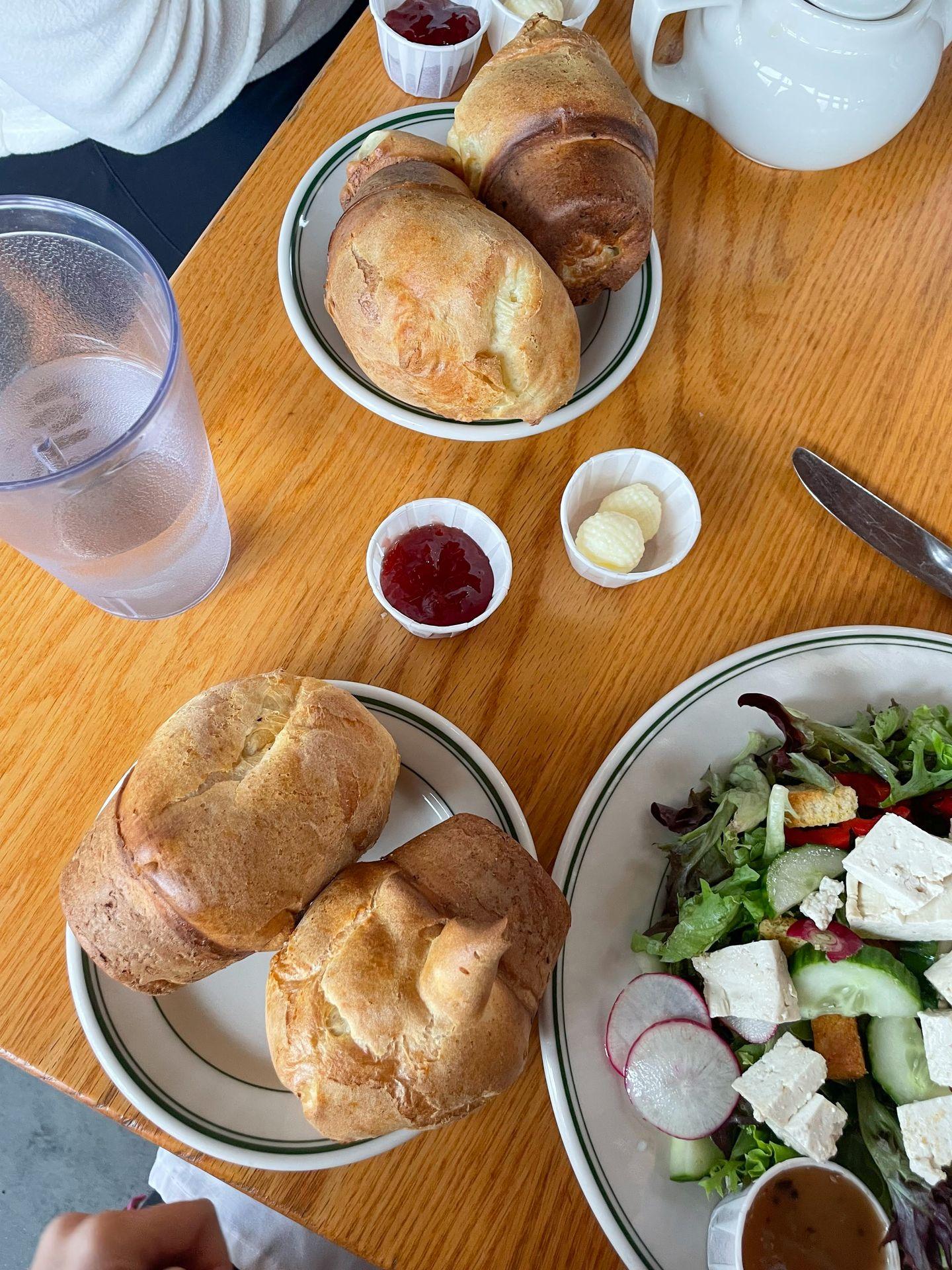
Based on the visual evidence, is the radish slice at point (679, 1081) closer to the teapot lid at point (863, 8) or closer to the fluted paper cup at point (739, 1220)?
the fluted paper cup at point (739, 1220)

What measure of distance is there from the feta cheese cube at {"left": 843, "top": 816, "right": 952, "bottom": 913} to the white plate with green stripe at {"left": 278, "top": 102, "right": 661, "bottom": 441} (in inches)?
20.1

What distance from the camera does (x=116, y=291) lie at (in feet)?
2.59

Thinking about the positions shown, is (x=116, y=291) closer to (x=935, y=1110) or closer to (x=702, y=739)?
(x=702, y=739)

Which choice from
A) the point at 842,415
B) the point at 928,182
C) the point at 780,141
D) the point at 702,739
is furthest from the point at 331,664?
the point at 928,182

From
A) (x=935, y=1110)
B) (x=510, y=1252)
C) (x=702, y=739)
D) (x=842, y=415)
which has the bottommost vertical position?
(x=510, y=1252)

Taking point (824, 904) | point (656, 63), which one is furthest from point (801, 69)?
point (824, 904)

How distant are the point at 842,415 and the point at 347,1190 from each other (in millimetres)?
976

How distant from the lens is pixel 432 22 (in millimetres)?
1104

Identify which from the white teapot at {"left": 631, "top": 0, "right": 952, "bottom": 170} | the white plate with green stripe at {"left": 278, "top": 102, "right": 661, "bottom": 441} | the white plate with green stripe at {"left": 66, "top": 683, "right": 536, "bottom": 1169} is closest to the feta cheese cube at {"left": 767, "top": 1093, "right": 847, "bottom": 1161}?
the white plate with green stripe at {"left": 66, "top": 683, "right": 536, "bottom": 1169}

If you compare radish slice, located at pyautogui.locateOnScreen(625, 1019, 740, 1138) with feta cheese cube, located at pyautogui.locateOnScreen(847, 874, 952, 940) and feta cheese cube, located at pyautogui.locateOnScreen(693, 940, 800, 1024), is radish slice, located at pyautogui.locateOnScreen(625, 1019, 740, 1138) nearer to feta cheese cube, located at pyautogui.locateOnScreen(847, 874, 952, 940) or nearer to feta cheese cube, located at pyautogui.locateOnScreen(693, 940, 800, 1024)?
feta cheese cube, located at pyautogui.locateOnScreen(693, 940, 800, 1024)

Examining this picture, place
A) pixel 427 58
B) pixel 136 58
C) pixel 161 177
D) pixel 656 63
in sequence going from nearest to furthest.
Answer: pixel 427 58 → pixel 656 63 → pixel 136 58 → pixel 161 177

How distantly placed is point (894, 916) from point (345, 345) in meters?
0.78

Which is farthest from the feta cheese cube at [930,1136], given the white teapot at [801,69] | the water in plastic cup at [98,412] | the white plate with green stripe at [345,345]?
the white teapot at [801,69]

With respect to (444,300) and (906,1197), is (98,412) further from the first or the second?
(906,1197)
